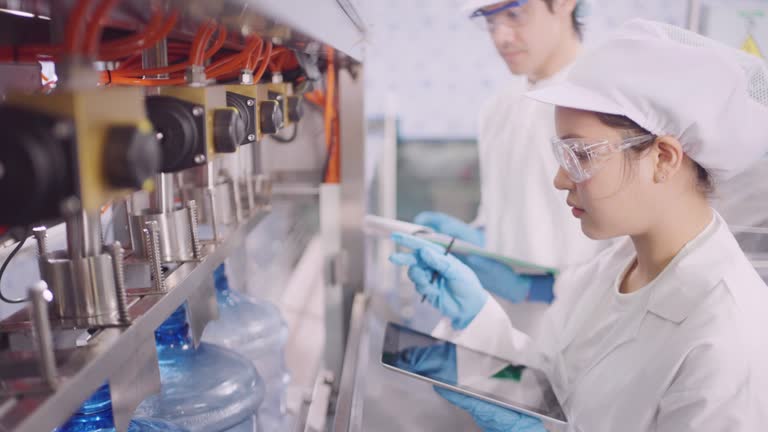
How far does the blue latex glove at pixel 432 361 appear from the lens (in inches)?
44.6

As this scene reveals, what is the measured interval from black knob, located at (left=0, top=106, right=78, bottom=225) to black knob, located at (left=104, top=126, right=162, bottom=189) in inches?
0.9

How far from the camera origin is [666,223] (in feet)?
3.21

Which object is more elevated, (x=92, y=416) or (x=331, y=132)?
(x=331, y=132)

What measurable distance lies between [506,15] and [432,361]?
113cm

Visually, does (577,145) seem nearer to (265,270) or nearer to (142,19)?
(142,19)

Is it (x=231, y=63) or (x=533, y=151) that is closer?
(x=231, y=63)

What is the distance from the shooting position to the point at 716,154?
0.92 meters

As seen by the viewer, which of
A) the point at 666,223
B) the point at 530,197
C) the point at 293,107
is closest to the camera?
the point at 666,223

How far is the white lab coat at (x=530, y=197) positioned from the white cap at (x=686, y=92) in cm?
66

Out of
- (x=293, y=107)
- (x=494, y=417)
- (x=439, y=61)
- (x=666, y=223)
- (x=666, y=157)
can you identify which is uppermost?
(x=439, y=61)

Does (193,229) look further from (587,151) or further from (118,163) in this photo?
(587,151)

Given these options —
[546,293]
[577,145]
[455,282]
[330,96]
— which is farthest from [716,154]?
[330,96]

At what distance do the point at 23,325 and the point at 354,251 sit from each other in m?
1.14

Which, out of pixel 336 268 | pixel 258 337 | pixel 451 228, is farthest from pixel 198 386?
pixel 451 228
